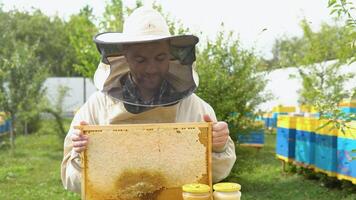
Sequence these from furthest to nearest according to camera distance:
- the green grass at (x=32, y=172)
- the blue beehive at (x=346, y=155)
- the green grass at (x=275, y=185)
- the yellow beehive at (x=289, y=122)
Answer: the yellow beehive at (x=289, y=122), the green grass at (x=32, y=172), the green grass at (x=275, y=185), the blue beehive at (x=346, y=155)

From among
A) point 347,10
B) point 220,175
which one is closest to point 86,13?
point 347,10

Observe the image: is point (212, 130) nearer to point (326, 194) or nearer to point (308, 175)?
point (326, 194)

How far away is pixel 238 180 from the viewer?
7254 mm

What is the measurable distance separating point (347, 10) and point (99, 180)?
1.85 metres

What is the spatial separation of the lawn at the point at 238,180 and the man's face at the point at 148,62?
170 inches

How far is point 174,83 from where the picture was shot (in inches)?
82.4

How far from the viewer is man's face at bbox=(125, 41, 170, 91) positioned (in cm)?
197

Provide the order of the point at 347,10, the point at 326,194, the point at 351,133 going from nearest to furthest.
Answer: the point at 347,10
the point at 351,133
the point at 326,194

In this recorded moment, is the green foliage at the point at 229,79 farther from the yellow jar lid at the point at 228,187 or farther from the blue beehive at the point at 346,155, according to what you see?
the yellow jar lid at the point at 228,187

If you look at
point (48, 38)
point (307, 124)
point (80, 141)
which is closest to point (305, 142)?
point (307, 124)

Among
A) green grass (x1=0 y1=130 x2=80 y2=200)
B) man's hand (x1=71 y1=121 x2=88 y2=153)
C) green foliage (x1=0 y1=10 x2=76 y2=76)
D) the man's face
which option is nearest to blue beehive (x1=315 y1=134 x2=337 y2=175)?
green grass (x1=0 y1=130 x2=80 y2=200)

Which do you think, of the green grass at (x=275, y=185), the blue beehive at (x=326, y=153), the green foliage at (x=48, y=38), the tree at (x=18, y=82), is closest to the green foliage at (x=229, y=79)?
the green grass at (x=275, y=185)

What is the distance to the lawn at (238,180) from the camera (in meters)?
6.27

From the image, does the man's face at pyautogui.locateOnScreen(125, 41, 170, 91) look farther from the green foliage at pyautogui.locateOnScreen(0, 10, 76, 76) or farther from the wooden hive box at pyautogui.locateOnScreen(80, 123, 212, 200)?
the green foliage at pyautogui.locateOnScreen(0, 10, 76, 76)
